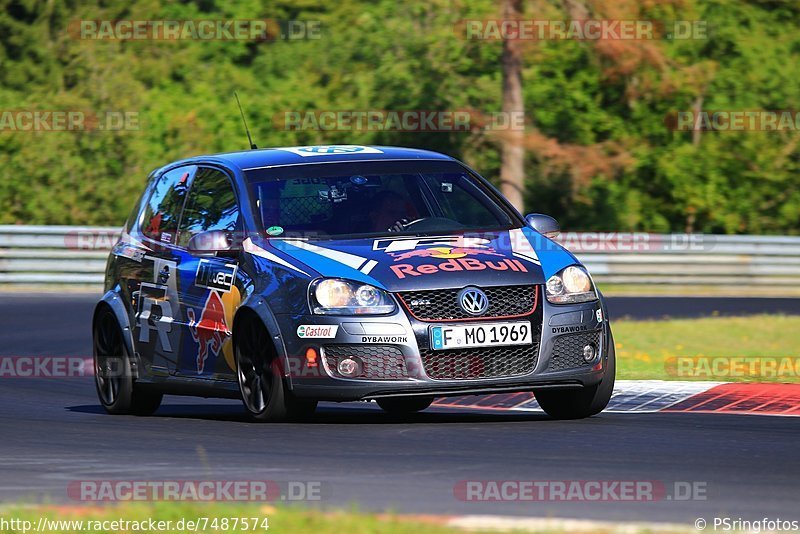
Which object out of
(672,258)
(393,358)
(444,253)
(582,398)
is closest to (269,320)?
(393,358)

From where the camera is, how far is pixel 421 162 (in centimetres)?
1061

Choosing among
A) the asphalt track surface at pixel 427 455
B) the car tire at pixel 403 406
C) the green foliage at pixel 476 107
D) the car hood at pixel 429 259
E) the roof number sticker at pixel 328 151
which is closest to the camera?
the asphalt track surface at pixel 427 455

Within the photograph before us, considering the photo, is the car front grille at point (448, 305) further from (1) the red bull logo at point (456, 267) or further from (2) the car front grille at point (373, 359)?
(2) the car front grille at point (373, 359)

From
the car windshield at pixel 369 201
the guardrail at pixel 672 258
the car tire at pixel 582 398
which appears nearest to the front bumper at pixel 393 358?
the car tire at pixel 582 398

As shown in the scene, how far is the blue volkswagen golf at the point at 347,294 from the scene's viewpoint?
8.98 m

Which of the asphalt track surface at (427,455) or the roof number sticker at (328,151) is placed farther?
the roof number sticker at (328,151)

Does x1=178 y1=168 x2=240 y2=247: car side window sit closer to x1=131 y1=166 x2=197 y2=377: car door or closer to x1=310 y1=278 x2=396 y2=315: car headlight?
x1=131 y1=166 x2=197 y2=377: car door

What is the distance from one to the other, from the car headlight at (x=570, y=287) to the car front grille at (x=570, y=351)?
0.21 meters

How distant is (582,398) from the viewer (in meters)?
9.73

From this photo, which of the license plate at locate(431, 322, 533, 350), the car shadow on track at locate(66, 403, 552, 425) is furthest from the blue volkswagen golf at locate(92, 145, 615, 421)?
the car shadow on track at locate(66, 403, 552, 425)

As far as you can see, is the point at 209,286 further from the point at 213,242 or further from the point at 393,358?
the point at 393,358

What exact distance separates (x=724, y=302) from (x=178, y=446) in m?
14.9

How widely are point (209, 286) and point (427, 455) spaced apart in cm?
250

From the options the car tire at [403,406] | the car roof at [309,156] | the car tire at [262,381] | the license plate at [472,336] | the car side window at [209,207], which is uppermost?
the car roof at [309,156]
